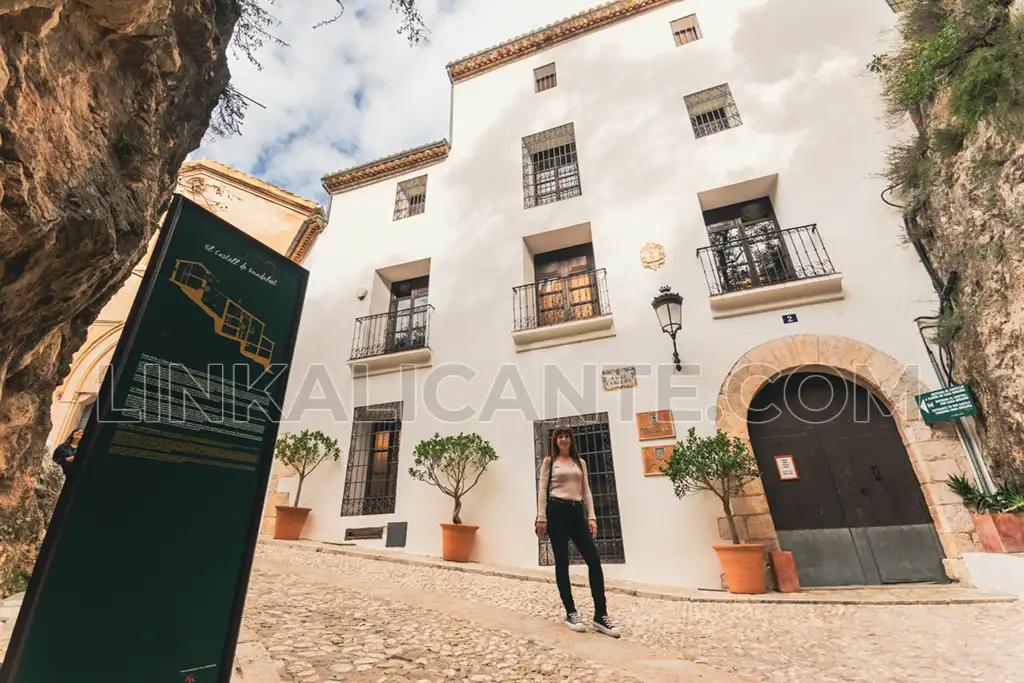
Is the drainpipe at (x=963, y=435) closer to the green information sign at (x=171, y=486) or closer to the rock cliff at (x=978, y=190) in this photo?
the rock cliff at (x=978, y=190)

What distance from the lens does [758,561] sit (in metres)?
4.54

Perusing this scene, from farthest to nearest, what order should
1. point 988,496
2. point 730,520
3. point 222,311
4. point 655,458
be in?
1. point 655,458
2. point 730,520
3. point 988,496
4. point 222,311

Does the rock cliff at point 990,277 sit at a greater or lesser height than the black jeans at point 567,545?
greater

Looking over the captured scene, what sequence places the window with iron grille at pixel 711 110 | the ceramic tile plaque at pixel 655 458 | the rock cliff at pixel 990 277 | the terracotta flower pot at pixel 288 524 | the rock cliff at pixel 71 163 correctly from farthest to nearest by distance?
the window with iron grille at pixel 711 110 → the terracotta flower pot at pixel 288 524 → the ceramic tile plaque at pixel 655 458 → the rock cliff at pixel 990 277 → the rock cliff at pixel 71 163

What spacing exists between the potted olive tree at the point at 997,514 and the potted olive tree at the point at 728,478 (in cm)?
187

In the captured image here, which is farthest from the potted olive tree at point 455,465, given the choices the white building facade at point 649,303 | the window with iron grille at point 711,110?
the window with iron grille at point 711,110

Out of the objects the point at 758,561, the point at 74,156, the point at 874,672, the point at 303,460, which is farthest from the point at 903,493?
the point at 303,460

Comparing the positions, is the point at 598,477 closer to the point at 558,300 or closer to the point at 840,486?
the point at 840,486

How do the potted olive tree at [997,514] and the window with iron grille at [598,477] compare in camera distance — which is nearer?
the potted olive tree at [997,514]

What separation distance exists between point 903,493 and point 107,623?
6734 mm

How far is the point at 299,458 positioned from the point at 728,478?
6.20m

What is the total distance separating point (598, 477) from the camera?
6066 mm

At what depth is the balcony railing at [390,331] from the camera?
812 centimetres

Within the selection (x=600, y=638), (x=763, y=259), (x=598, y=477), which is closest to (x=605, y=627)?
(x=600, y=638)
